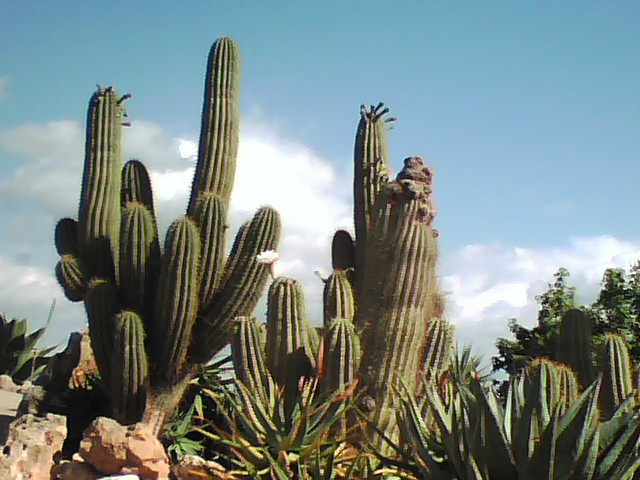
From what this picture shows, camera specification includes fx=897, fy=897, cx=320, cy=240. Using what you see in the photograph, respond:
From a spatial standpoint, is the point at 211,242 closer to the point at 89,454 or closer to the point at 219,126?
the point at 219,126

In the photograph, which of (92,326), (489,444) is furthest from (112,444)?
(489,444)

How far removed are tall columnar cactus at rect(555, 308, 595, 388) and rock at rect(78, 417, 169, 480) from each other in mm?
4696

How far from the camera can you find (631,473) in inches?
193

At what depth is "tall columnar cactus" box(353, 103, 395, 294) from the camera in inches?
460

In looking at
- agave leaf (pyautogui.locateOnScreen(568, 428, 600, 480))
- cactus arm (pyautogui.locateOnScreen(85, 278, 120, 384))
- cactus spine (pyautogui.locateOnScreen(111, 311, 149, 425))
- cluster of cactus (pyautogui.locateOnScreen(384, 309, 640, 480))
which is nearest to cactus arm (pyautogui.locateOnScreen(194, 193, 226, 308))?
cactus spine (pyautogui.locateOnScreen(111, 311, 149, 425))

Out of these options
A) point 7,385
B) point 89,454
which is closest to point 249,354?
point 89,454

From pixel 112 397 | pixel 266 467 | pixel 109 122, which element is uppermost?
pixel 109 122

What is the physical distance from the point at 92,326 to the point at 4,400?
14.9ft

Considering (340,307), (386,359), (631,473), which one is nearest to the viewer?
(631,473)

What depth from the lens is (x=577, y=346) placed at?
34.0 feet

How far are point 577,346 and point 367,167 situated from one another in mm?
3563

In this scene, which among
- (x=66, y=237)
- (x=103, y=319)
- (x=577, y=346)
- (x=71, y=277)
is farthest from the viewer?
(x=66, y=237)

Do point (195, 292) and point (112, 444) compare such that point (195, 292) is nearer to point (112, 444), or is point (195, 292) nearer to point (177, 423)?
point (177, 423)

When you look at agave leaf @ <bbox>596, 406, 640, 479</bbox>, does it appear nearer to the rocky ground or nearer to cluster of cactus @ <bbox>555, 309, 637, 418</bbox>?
cluster of cactus @ <bbox>555, 309, 637, 418</bbox>
